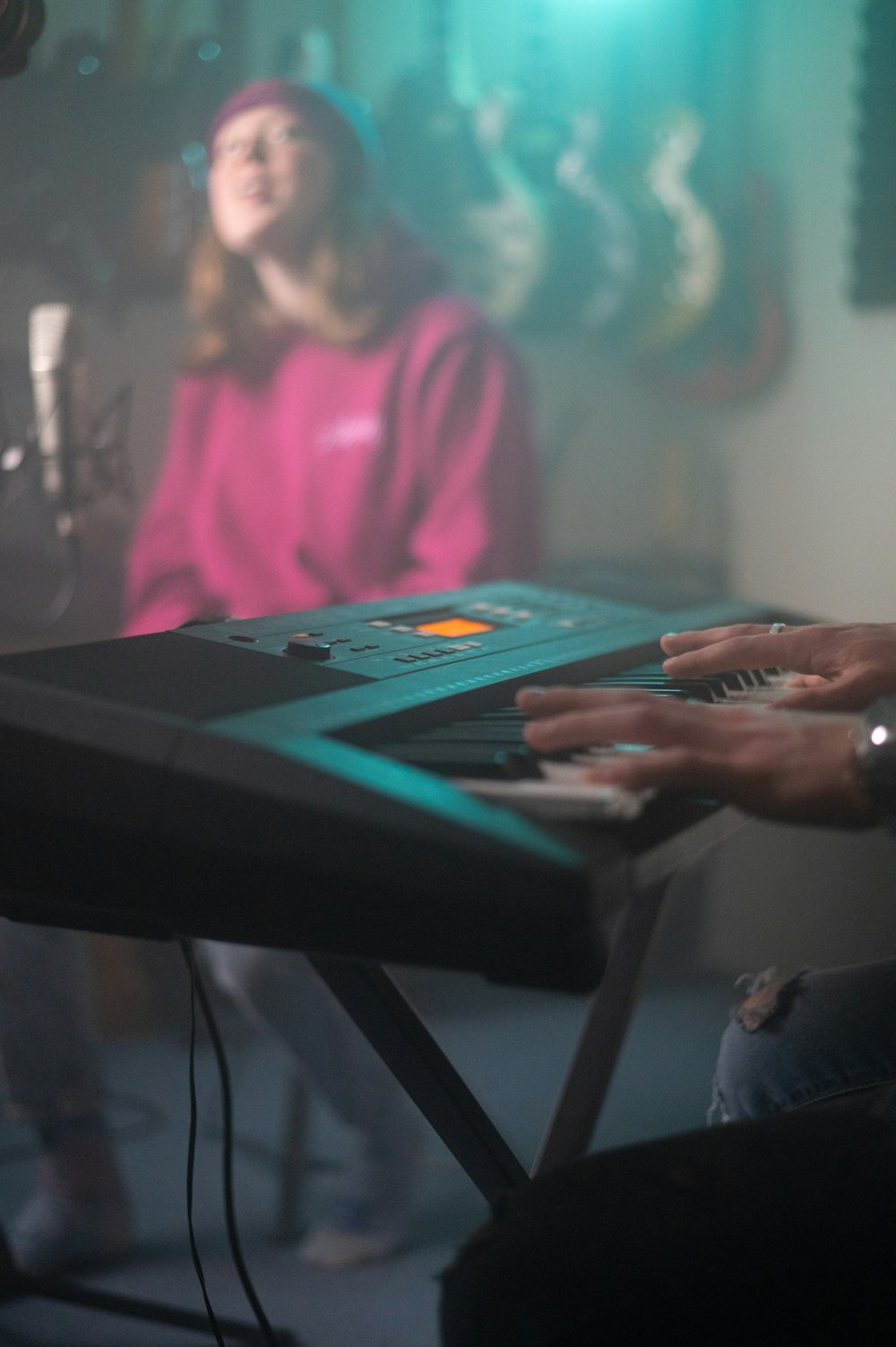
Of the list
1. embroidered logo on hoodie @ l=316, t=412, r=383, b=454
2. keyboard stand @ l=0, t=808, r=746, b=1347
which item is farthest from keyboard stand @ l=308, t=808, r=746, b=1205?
embroidered logo on hoodie @ l=316, t=412, r=383, b=454

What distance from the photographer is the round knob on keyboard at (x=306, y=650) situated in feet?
2.66

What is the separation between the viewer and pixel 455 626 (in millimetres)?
1011

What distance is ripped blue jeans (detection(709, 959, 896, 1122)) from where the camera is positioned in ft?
2.68

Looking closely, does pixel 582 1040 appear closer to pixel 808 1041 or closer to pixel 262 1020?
pixel 808 1041

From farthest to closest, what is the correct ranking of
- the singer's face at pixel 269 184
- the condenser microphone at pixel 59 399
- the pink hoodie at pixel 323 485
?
1. the pink hoodie at pixel 323 485
2. the singer's face at pixel 269 184
3. the condenser microphone at pixel 59 399

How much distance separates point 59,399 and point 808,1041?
129 centimetres

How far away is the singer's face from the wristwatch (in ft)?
5.44

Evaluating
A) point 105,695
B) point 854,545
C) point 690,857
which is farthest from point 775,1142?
point 854,545

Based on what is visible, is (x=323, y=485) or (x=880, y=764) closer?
(x=880, y=764)

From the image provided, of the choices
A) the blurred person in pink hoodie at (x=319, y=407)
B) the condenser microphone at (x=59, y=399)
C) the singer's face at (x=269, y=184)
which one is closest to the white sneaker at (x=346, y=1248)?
the blurred person in pink hoodie at (x=319, y=407)

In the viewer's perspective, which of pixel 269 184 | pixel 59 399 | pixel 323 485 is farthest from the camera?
pixel 323 485

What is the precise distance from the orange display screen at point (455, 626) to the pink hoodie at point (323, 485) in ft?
3.10

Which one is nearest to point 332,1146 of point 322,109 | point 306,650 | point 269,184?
point 306,650

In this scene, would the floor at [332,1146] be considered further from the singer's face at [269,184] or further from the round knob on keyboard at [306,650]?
the singer's face at [269,184]
